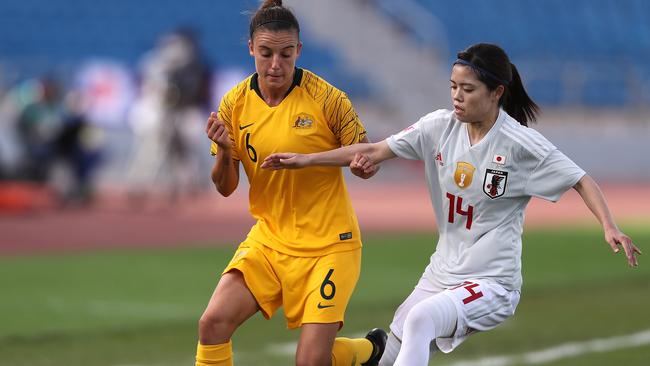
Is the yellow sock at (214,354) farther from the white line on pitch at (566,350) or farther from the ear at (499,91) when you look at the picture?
the white line on pitch at (566,350)

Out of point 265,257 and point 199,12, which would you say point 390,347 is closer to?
point 265,257

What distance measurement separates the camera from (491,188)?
6531 mm

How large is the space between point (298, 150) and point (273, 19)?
2.40 ft

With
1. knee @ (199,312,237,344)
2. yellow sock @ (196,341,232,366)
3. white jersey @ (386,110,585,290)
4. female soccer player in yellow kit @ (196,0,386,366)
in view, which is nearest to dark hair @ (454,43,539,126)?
white jersey @ (386,110,585,290)

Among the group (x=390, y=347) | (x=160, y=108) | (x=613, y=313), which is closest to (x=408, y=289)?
(x=613, y=313)

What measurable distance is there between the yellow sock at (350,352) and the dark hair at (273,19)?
182 centimetres

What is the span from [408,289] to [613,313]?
237 cm

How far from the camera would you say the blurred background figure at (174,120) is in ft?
68.7

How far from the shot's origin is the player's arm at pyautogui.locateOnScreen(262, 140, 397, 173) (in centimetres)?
654

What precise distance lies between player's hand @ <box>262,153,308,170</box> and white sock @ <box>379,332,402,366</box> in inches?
44.8

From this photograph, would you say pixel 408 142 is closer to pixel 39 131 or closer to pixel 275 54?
pixel 275 54

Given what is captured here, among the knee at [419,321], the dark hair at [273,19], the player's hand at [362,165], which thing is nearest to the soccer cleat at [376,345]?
the knee at [419,321]

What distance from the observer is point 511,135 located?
6.57m

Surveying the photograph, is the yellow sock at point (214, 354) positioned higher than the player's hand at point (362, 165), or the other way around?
the player's hand at point (362, 165)
